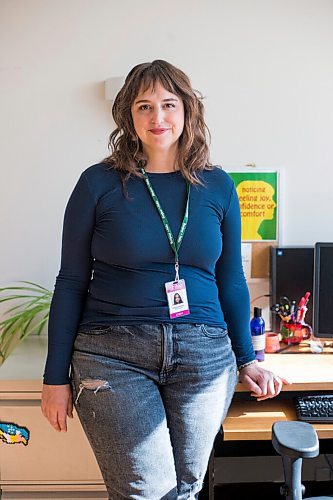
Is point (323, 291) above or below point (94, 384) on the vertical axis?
above

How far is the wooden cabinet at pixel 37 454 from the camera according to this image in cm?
207

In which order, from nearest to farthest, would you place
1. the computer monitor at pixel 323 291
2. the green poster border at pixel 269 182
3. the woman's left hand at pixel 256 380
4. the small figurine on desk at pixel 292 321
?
the woman's left hand at pixel 256 380 < the computer monitor at pixel 323 291 < the small figurine on desk at pixel 292 321 < the green poster border at pixel 269 182

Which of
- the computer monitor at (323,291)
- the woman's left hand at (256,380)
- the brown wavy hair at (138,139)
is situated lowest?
the woman's left hand at (256,380)

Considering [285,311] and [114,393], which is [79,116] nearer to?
[285,311]

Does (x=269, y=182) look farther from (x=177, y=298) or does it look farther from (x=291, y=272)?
(x=177, y=298)

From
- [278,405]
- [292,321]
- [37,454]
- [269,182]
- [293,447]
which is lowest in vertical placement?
[37,454]

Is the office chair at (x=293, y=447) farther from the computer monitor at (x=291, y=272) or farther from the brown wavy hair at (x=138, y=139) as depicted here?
the computer monitor at (x=291, y=272)

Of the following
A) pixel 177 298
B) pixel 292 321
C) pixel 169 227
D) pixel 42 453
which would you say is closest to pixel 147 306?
pixel 177 298

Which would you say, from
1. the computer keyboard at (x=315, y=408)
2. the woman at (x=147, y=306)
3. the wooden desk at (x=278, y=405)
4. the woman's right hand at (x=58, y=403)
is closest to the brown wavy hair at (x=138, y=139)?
the woman at (x=147, y=306)

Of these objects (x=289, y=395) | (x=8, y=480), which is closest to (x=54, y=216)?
(x=8, y=480)

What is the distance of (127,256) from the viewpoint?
1.54 metres

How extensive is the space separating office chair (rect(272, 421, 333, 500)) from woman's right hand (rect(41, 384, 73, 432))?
1.73ft

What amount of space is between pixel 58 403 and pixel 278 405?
78 centimetres

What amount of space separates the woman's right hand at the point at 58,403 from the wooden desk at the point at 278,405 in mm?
505
